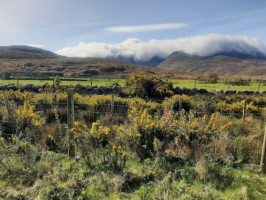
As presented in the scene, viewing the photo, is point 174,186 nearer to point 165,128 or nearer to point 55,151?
point 165,128

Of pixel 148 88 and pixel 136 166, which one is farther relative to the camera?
pixel 148 88

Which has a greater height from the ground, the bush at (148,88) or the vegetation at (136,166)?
the bush at (148,88)

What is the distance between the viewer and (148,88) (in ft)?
61.4

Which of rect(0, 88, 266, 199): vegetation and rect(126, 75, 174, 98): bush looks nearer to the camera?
rect(0, 88, 266, 199): vegetation

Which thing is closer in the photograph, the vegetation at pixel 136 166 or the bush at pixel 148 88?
the vegetation at pixel 136 166

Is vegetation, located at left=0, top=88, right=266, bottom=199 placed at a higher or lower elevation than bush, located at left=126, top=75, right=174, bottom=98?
lower

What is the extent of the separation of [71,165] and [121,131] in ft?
5.85

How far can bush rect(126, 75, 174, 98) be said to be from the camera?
17.7 metres

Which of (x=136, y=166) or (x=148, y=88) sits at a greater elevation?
(x=148, y=88)

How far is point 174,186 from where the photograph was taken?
13.4 feet

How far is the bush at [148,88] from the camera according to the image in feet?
58.1

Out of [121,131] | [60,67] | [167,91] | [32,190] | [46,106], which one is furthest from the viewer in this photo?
[60,67]

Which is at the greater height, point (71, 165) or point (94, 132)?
point (94, 132)

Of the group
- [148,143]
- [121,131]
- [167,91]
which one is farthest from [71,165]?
[167,91]
